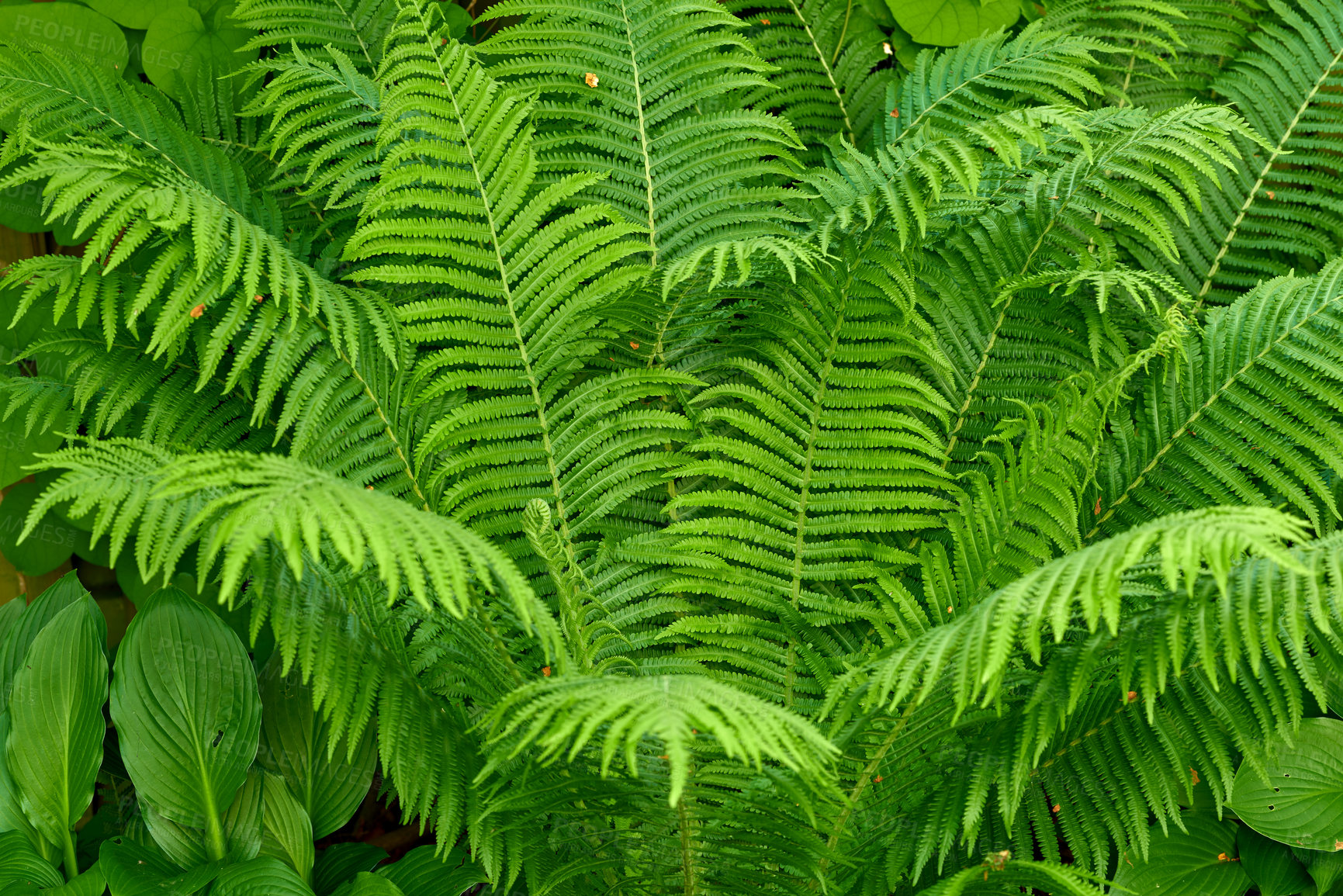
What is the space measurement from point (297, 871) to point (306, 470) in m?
0.82

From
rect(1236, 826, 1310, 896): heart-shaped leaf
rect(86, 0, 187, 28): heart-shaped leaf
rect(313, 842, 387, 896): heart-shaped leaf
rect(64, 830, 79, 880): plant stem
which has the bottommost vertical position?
rect(313, 842, 387, 896): heart-shaped leaf

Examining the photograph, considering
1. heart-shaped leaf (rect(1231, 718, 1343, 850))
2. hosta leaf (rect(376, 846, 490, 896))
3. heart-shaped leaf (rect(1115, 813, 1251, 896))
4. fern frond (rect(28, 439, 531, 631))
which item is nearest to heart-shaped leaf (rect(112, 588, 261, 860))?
hosta leaf (rect(376, 846, 490, 896))

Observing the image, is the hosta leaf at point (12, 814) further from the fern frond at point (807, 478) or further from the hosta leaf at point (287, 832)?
the fern frond at point (807, 478)

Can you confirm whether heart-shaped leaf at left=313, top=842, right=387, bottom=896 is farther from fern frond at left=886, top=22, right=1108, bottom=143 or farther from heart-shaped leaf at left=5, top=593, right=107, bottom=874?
fern frond at left=886, top=22, right=1108, bottom=143

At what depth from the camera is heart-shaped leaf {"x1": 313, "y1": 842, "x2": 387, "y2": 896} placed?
152 cm

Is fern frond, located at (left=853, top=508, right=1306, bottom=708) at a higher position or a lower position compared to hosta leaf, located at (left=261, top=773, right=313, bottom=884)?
higher

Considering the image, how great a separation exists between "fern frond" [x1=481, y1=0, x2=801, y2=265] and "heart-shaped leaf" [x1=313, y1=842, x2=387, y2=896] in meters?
1.07

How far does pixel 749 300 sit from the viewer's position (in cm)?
163

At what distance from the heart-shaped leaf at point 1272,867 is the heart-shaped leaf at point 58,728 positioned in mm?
1765

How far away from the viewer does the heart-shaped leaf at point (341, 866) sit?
152cm

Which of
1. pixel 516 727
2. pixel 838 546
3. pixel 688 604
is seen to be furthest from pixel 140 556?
pixel 838 546

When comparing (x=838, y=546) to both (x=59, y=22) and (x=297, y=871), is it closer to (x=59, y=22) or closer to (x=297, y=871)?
(x=297, y=871)

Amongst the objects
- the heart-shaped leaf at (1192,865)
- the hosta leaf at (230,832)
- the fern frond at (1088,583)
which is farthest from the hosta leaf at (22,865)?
the heart-shaped leaf at (1192,865)

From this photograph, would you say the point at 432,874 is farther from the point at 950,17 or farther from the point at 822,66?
the point at 950,17
